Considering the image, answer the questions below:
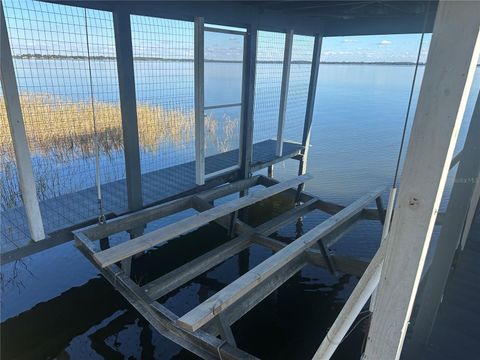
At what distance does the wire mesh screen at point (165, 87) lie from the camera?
3.92 meters

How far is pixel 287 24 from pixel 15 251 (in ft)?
16.6

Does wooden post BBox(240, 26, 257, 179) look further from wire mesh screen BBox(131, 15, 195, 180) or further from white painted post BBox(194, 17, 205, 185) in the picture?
white painted post BBox(194, 17, 205, 185)

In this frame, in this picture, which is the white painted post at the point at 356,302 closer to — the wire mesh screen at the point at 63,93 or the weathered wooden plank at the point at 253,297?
the weathered wooden plank at the point at 253,297

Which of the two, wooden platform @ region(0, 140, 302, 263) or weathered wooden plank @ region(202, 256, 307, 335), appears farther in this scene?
wooden platform @ region(0, 140, 302, 263)

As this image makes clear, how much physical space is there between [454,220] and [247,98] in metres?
3.84

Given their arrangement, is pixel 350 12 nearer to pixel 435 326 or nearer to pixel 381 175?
pixel 381 175

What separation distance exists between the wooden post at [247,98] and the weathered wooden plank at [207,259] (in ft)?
4.55

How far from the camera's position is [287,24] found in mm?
5730

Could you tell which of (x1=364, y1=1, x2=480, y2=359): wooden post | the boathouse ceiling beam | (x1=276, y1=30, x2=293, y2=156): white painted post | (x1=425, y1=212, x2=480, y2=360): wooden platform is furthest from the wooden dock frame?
the boathouse ceiling beam

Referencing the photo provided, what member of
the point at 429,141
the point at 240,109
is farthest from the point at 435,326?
the point at 240,109

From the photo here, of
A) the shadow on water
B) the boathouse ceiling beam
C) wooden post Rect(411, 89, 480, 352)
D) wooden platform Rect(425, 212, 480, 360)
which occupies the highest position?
the boathouse ceiling beam

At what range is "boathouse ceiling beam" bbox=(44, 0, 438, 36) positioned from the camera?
3.81 meters

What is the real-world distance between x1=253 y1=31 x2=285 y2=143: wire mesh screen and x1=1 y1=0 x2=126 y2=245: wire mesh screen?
7.81ft

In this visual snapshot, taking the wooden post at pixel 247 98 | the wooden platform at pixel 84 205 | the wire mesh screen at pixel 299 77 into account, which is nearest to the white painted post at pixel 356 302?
the wooden platform at pixel 84 205
